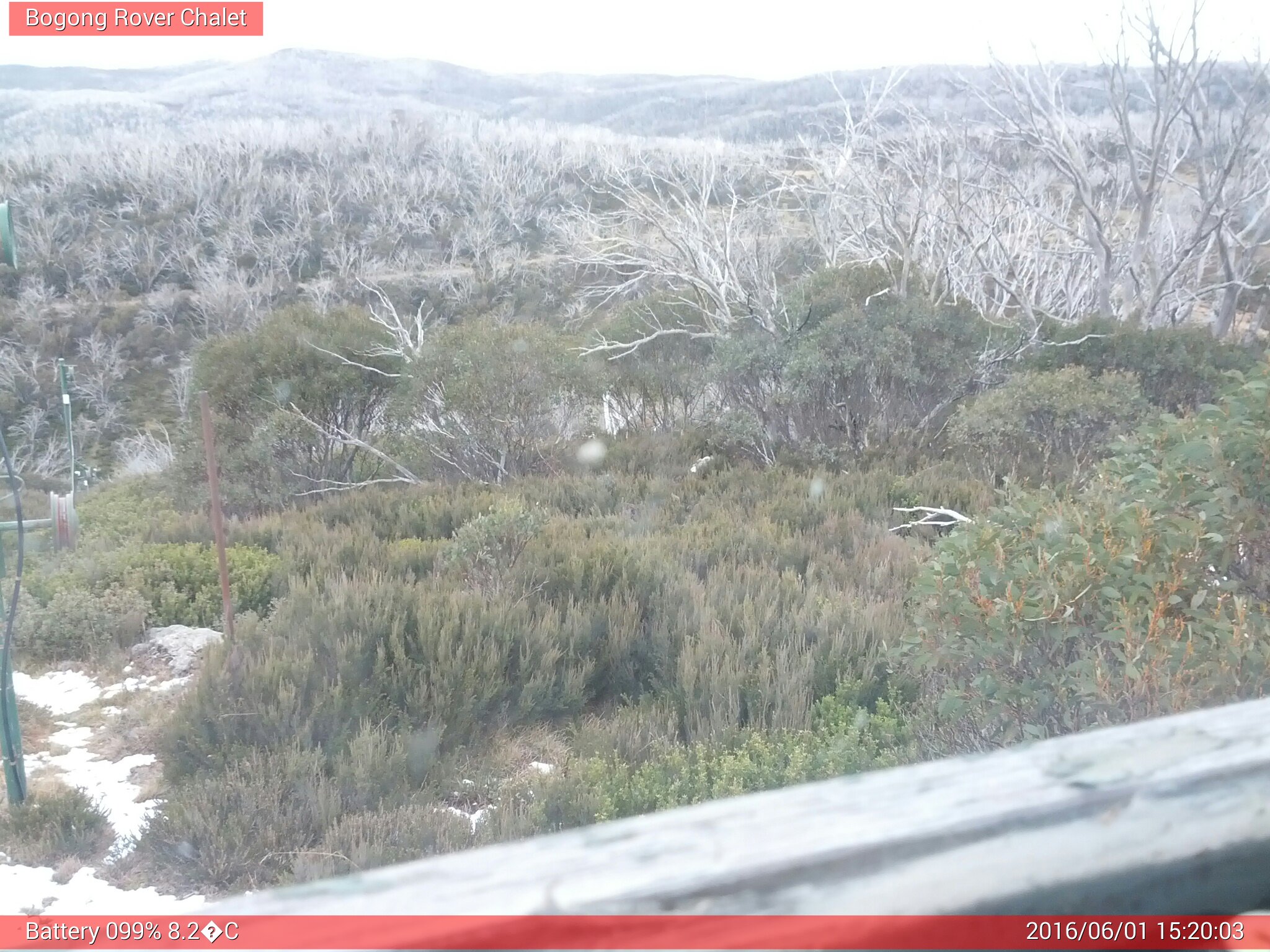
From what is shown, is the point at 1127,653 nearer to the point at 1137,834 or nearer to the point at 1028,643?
the point at 1028,643

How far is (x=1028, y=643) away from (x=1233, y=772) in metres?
2.02

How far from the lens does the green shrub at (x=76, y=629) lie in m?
5.41

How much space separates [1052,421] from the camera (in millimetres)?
8562

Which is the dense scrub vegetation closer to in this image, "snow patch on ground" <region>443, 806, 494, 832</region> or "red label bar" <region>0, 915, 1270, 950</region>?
"snow patch on ground" <region>443, 806, 494, 832</region>

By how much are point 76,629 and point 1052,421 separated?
7.58 m

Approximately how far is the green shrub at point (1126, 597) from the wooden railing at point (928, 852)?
5.41ft

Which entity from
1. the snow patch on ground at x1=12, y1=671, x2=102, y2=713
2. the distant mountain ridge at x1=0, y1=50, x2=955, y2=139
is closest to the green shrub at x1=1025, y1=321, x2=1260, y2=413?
the snow patch on ground at x1=12, y1=671, x2=102, y2=713

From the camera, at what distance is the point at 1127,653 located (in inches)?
95.6

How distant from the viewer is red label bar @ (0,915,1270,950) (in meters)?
0.67

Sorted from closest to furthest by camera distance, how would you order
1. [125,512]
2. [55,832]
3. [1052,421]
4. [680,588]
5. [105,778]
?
1. [55,832]
2. [105,778]
3. [680,588]
4. [1052,421]
5. [125,512]

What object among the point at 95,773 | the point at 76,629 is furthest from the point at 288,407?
the point at 95,773

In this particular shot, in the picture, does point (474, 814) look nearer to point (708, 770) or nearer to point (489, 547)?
point (708, 770)

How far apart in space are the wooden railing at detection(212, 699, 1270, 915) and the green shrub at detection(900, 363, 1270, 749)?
1.65 meters

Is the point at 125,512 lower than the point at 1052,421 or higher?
lower
